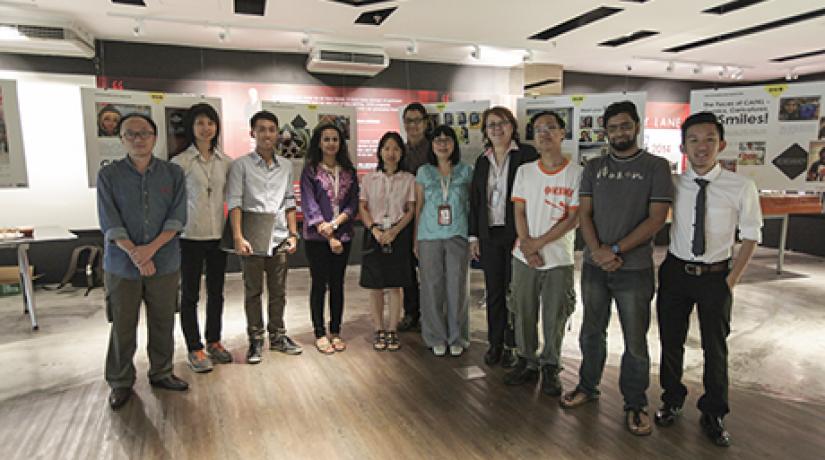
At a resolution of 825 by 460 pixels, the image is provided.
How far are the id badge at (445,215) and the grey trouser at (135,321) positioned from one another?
1718mm

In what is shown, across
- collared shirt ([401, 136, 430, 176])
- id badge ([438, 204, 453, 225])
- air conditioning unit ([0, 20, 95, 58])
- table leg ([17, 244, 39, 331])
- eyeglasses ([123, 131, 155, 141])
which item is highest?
air conditioning unit ([0, 20, 95, 58])

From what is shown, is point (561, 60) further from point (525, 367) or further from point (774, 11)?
point (525, 367)

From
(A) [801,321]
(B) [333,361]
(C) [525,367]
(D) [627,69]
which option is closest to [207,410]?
(B) [333,361]

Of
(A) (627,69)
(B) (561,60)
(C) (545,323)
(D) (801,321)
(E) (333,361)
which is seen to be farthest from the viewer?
(A) (627,69)

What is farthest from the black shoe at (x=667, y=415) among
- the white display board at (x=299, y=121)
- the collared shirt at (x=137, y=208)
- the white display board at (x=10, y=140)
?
the white display board at (x=10, y=140)

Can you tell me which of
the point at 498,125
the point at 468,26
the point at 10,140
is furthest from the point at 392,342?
the point at 468,26

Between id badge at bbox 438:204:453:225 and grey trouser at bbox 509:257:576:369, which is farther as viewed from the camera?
id badge at bbox 438:204:453:225

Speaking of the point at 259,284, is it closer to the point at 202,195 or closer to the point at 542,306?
the point at 202,195

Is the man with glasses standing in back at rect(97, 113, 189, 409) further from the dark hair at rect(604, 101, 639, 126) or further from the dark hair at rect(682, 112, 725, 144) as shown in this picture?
the dark hair at rect(682, 112, 725, 144)

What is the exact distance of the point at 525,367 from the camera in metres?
3.24

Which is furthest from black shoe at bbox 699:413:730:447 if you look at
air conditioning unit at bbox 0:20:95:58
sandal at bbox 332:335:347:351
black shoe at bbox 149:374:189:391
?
air conditioning unit at bbox 0:20:95:58

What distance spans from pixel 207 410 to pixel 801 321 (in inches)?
204

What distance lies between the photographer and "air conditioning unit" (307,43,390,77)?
6.25 meters

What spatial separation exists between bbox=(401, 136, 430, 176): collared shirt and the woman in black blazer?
647 millimetres
